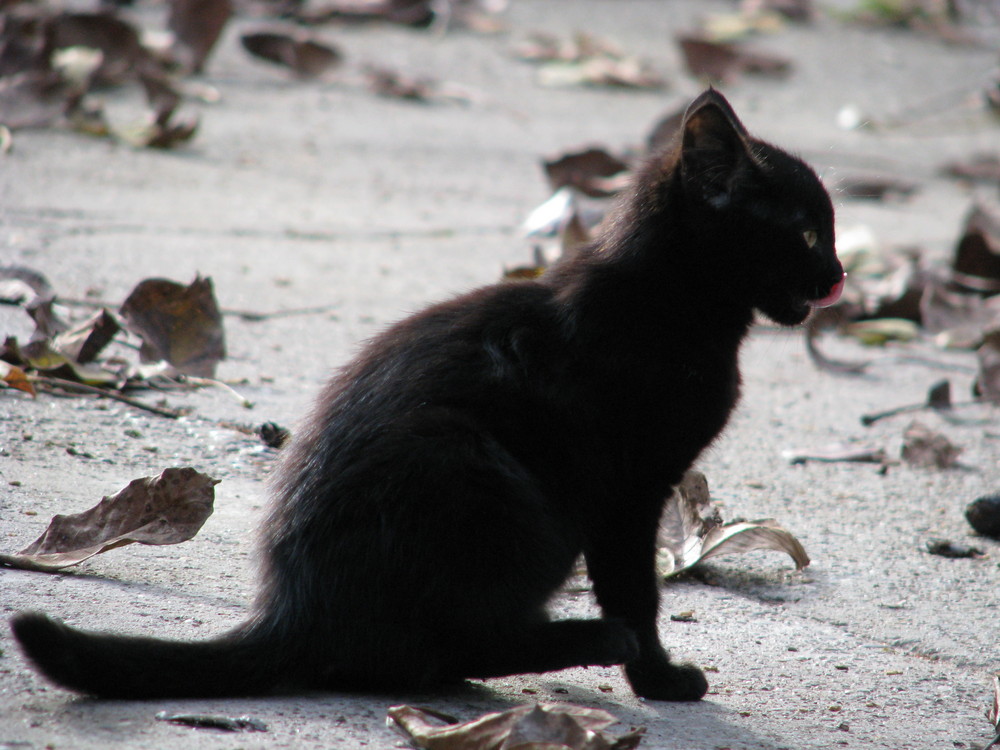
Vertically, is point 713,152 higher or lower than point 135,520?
higher

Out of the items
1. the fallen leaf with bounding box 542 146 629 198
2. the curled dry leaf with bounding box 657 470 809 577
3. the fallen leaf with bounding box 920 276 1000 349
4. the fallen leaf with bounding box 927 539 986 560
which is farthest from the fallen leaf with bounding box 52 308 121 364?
the fallen leaf with bounding box 920 276 1000 349

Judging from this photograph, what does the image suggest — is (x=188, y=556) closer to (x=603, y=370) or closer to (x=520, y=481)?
(x=520, y=481)

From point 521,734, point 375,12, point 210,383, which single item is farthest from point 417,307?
point 375,12

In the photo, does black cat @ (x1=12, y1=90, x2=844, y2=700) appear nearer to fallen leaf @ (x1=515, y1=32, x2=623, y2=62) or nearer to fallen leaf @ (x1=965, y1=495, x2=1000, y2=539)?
fallen leaf @ (x1=965, y1=495, x2=1000, y2=539)

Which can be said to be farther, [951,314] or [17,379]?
[951,314]

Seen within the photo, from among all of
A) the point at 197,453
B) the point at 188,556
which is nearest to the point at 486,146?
the point at 197,453

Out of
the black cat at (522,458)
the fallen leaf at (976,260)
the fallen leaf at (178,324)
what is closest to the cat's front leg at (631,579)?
the black cat at (522,458)

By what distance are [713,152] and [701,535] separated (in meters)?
0.85

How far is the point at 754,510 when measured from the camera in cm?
290

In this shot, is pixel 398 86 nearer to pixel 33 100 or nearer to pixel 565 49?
pixel 565 49

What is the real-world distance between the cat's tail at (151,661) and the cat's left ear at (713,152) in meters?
1.20

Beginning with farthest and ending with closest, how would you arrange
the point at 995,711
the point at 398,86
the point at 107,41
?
the point at 398,86 → the point at 107,41 → the point at 995,711

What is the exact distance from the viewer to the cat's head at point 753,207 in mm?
2311

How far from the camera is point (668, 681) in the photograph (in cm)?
208
